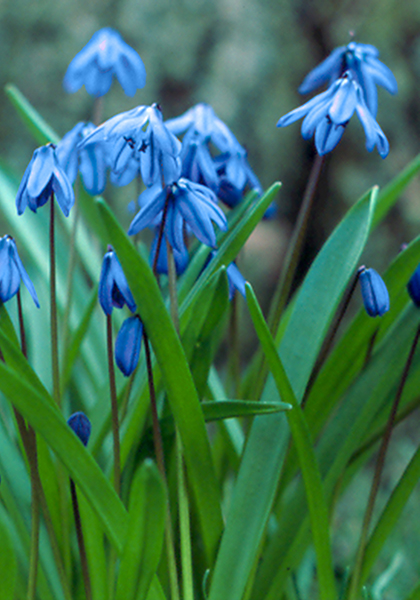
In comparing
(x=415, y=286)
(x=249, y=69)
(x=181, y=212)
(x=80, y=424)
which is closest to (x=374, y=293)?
(x=415, y=286)

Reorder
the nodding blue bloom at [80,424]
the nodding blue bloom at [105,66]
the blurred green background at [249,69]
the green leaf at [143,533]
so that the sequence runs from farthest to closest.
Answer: the blurred green background at [249,69], the nodding blue bloom at [105,66], the nodding blue bloom at [80,424], the green leaf at [143,533]

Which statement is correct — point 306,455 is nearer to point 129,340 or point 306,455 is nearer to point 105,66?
point 129,340

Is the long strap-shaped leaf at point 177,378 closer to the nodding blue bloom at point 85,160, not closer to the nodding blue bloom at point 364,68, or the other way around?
the nodding blue bloom at point 85,160

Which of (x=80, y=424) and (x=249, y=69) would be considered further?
(x=249, y=69)

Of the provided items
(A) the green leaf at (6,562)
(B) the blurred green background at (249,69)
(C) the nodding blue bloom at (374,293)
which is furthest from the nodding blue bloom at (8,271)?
(B) the blurred green background at (249,69)

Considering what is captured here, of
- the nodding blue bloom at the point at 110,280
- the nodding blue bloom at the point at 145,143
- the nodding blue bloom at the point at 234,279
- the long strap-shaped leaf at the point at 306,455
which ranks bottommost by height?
the long strap-shaped leaf at the point at 306,455

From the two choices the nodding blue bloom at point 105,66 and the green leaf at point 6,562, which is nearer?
the green leaf at point 6,562

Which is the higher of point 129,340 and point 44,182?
point 44,182
